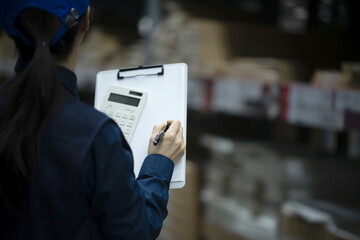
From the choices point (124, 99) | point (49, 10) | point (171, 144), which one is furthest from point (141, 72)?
point (49, 10)

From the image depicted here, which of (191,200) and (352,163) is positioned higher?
(352,163)

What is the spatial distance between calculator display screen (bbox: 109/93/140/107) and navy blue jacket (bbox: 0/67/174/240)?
→ 25 centimetres

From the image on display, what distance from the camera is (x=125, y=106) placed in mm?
1139

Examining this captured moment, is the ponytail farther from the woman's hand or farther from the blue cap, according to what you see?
the woman's hand

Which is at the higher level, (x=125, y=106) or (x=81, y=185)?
(x=125, y=106)

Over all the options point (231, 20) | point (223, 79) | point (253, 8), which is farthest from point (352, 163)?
point (253, 8)

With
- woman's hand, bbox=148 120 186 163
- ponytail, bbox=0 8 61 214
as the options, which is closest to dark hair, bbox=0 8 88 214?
ponytail, bbox=0 8 61 214

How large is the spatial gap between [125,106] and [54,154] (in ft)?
1.01

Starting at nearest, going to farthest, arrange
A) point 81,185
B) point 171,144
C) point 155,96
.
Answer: point 81,185 < point 171,144 < point 155,96

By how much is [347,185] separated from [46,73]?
132 cm

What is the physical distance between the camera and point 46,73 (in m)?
0.84

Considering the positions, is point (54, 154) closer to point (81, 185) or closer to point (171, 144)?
point (81, 185)

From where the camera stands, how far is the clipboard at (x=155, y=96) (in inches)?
42.6

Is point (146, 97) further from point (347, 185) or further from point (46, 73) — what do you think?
point (347, 185)
